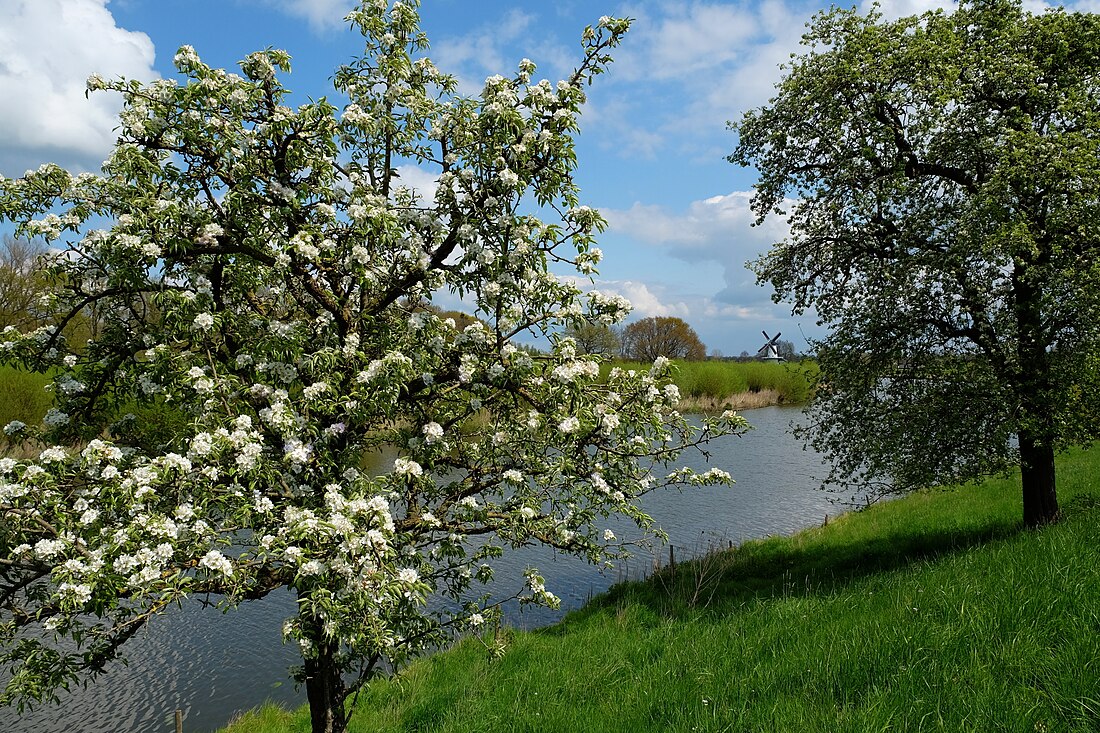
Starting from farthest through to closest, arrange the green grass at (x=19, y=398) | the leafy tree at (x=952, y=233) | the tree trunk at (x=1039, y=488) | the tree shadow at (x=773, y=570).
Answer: the green grass at (x=19, y=398) < the tree shadow at (x=773, y=570) < the tree trunk at (x=1039, y=488) < the leafy tree at (x=952, y=233)

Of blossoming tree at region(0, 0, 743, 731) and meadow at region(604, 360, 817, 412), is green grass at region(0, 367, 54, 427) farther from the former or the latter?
meadow at region(604, 360, 817, 412)

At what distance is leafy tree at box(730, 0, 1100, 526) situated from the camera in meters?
11.6

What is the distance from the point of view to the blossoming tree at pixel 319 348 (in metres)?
6.13

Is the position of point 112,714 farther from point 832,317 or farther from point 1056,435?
point 1056,435

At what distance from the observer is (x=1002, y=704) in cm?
504

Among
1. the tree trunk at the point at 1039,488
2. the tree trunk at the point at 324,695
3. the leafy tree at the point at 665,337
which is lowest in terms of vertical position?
the tree trunk at the point at 324,695

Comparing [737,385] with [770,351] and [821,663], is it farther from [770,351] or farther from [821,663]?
[821,663]

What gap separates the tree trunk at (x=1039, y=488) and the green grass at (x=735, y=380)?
4335 centimetres

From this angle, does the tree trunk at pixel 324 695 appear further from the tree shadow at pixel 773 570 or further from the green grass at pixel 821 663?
the tree shadow at pixel 773 570

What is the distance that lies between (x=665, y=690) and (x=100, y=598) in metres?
5.63

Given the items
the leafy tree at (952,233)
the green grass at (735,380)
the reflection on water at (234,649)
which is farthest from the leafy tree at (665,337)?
the leafy tree at (952,233)

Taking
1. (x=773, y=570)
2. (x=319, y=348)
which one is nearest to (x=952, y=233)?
(x=773, y=570)

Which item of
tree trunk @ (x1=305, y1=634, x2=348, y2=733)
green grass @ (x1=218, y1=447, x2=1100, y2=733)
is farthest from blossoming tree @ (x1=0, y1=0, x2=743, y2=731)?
green grass @ (x1=218, y1=447, x2=1100, y2=733)

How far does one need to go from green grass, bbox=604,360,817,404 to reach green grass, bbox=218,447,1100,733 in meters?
47.1
